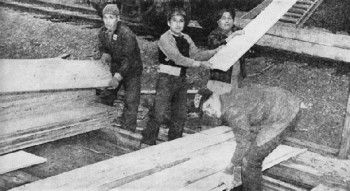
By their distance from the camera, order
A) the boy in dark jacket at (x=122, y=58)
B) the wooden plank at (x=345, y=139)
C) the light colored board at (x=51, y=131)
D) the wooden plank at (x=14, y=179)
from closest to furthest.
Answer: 1. the wooden plank at (x=14, y=179)
2. the light colored board at (x=51, y=131)
3. the wooden plank at (x=345, y=139)
4. the boy in dark jacket at (x=122, y=58)

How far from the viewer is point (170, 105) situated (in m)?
5.62

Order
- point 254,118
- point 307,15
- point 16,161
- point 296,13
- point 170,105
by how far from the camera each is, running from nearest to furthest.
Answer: point 254,118, point 16,161, point 170,105, point 307,15, point 296,13

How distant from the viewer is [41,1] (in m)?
12.7

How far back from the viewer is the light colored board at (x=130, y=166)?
11.4 feet

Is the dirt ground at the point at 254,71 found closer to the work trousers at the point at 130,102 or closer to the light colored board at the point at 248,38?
the work trousers at the point at 130,102

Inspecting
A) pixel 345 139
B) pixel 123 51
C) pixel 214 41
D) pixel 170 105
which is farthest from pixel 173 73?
pixel 345 139

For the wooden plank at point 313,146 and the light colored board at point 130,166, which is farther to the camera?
the wooden plank at point 313,146

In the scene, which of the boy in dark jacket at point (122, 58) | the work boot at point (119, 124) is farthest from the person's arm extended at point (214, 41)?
the work boot at point (119, 124)

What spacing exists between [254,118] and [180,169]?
2.46ft

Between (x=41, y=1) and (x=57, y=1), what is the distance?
16.4 inches

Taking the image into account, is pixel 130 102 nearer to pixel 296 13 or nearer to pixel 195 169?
pixel 195 169

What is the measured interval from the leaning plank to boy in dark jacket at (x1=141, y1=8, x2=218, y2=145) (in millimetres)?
678

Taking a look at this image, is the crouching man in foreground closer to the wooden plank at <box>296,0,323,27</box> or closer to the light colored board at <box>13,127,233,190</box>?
the light colored board at <box>13,127,233,190</box>

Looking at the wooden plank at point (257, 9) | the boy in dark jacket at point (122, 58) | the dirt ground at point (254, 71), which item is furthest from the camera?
the wooden plank at point (257, 9)
